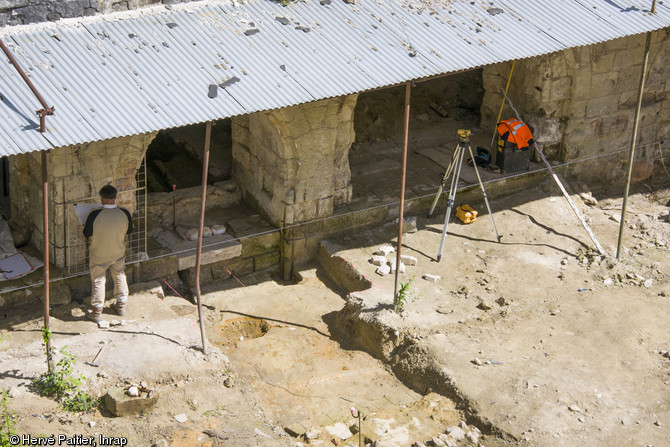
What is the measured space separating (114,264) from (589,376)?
4908mm

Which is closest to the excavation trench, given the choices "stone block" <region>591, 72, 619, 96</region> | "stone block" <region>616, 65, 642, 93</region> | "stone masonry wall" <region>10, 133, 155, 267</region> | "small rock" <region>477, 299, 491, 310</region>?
"small rock" <region>477, 299, 491, 310</region>

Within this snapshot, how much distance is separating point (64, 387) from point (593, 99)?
8.04 meters

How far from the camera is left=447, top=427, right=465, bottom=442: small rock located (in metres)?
8.80

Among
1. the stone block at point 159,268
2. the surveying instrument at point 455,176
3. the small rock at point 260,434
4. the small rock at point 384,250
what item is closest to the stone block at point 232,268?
the stone block at point 159,268

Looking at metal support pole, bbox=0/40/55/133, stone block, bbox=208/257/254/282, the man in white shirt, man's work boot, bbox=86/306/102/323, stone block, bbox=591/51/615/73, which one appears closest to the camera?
metal support pole, bbox=0/40/55/133

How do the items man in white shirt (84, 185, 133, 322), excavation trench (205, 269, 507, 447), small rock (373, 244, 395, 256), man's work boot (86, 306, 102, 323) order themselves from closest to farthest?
excavation trench (205, 269, 507, 447)
man in white shirt (84, 185, 133, 322)
man's work boot (86, 306, 102, 323)
small rock (373, 244, 395, 256)

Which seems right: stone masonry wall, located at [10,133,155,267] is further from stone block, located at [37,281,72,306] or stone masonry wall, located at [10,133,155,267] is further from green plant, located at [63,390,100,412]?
green plant, located at [63,390,100,412]

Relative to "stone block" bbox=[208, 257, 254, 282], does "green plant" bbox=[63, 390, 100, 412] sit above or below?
above

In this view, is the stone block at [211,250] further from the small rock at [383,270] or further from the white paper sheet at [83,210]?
the small rock at [383,270]

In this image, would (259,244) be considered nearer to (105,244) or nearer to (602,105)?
(105,244)

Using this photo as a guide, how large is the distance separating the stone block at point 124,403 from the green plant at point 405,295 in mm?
2983

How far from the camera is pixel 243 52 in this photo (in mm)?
9812

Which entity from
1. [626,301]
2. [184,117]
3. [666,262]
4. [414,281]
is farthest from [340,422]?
[666,262]

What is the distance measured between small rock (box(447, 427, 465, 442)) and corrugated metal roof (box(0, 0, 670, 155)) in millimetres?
3404
